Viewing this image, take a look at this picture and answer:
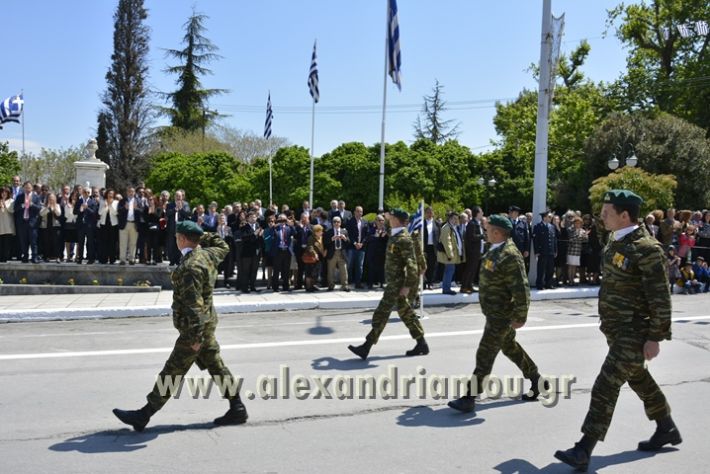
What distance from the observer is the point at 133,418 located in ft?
18.8

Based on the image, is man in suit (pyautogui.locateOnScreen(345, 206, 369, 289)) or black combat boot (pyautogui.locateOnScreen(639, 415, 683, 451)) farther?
man in suit (pyautogui.locateOnScreen(345, 206, 369, 289))

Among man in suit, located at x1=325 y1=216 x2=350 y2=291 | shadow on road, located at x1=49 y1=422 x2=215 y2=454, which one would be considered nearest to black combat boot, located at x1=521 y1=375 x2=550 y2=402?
shadow on road, located at x1=49 y1=422 x2=215 y2=454

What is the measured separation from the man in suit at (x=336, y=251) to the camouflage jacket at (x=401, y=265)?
6.62 meters

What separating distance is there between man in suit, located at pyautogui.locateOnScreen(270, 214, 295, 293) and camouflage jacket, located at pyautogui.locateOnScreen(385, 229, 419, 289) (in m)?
6.75

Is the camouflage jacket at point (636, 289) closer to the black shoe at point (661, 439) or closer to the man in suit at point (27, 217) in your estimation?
the black shoe at point (661, 439)

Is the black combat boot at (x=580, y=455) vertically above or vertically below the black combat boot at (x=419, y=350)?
below

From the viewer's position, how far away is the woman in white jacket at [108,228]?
16500 millimetres

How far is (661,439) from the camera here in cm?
543

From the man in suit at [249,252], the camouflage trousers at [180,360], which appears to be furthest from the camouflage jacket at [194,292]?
the man in suit at [249,252]

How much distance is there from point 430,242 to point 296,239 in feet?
10.4

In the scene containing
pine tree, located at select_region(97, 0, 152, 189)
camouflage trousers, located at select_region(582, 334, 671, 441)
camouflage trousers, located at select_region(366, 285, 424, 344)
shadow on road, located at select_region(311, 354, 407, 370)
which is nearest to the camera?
camouflage trousers, located at select_region(582, 334, 671, 441)

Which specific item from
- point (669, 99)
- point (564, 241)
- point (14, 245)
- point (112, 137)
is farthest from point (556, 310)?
point (112, 137)

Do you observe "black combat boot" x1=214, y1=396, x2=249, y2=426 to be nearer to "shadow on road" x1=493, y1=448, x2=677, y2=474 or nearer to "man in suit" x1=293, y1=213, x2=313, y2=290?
"shadow on road" x1=493, y1=448, x2=677, y2=474

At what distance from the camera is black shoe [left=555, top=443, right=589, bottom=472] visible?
194 inches
